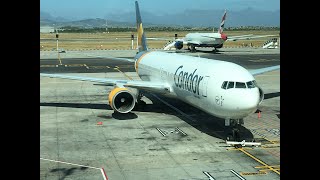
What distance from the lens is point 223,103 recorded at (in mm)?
19547

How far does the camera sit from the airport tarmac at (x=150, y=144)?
1612cm

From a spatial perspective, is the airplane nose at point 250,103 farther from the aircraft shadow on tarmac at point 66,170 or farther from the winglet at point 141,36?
the winglet at point 141,36

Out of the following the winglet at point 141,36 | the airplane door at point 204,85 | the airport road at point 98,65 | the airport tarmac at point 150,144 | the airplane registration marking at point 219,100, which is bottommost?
the airport tarmac at point 150,144

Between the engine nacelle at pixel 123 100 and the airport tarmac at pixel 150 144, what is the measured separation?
0.79m

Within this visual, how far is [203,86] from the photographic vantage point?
21.4m

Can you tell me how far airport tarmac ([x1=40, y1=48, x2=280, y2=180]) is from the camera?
1612 cm

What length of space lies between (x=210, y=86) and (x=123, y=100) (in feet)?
27.0

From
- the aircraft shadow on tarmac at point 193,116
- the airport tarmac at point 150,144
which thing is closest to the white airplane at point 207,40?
the aircraft shadow on tarmac at point 193,116

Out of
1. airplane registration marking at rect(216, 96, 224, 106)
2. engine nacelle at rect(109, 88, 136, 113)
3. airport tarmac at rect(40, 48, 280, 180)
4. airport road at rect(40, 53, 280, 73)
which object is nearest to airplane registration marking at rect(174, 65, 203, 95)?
airplane registration marking at rect(216, 96, 224, 106)

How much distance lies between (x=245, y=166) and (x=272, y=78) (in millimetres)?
35714

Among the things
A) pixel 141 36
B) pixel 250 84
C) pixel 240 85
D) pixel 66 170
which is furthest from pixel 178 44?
pixel 66 170
